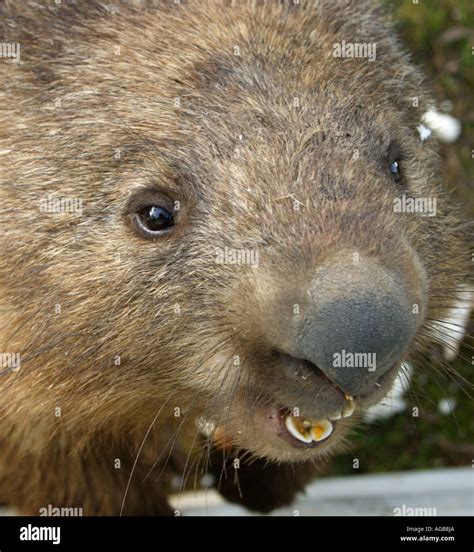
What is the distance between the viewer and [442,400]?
7211 millimetres

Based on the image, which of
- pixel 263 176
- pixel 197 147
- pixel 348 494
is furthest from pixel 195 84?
pixel 348 494

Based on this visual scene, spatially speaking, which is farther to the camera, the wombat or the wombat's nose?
the wombat

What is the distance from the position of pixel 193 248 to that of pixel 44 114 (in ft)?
3.04

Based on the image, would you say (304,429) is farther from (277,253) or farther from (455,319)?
(455,319)

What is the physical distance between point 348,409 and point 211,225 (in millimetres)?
844

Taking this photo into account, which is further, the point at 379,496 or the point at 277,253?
the point at 379,496

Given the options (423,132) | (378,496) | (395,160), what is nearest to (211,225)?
(395,160)

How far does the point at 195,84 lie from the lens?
388 centimetres

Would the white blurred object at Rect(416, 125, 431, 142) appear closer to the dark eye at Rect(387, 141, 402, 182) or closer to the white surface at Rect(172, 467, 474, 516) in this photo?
the dark eye at Rect(387, 141, 402, 182)

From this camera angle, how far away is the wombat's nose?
3059 mm

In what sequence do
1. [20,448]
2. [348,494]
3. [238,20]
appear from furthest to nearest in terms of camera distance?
[348,494], [20,448], [238,20]

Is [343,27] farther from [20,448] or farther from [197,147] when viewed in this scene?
[20,448]

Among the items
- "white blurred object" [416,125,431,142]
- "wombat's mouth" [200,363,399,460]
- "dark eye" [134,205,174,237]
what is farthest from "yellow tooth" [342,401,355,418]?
"white blurred object" [416,125,431,142]

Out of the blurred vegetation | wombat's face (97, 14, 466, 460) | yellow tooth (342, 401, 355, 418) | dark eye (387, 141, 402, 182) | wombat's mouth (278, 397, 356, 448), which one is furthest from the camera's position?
the blurred vegetation
